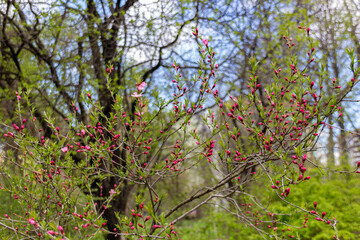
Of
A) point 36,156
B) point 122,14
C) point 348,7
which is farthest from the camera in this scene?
point 348,7

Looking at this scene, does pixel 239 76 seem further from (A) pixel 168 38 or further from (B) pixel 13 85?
(B) pixel 13 85

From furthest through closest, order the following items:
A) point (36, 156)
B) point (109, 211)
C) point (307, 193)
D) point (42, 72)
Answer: point (307, 193)
point (42, 72)
point (109, 211)
point (36, 156)

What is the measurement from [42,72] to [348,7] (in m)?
9.68

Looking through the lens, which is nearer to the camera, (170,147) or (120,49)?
(170,147)

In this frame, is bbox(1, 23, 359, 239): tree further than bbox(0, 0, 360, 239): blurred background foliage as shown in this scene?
No

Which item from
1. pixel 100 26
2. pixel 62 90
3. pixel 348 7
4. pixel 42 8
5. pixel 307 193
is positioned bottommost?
pixel 307 193

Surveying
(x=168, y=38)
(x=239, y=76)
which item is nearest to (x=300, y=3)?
(x=239, y=76)

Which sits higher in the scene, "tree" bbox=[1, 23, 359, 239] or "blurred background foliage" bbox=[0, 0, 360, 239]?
"blurred background foliage" bbox=[0, 0, 360, 239]

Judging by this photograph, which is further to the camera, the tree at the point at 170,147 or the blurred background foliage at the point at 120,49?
the blurred background foliage at the point at 120,49

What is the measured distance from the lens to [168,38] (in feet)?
19.1

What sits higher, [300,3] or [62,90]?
[300,3]

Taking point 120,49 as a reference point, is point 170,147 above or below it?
below

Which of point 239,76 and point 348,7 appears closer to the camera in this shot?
point 239,76

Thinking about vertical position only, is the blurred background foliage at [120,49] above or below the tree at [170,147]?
above
